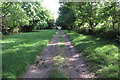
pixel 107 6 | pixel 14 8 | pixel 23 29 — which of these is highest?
pixel 107 6

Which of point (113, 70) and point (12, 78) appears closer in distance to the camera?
point (12, 78)

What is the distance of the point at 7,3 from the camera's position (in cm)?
567

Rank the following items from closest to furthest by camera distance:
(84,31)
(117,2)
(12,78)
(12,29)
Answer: (12,78)
(117,2)
(84,31)
(12,29)

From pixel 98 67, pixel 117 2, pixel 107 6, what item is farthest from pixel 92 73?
pixel 107 6

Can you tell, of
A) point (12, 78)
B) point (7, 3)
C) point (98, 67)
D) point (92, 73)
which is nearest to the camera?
point (12, 78)

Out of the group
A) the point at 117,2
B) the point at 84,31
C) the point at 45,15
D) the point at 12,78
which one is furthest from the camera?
the point at 45,15

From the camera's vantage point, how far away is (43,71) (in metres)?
4.08

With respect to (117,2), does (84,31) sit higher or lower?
lower

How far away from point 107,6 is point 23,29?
80.9ft

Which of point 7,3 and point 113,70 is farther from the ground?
point 7,3

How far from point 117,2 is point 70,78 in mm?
7437

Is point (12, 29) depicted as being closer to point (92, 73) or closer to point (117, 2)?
point (117, 2)

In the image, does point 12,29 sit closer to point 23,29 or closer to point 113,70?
point 23,29

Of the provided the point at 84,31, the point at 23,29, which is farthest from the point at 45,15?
the point at 84,31
